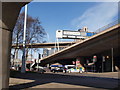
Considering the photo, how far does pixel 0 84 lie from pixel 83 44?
139ft

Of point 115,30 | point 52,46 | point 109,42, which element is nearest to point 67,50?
point 109,42

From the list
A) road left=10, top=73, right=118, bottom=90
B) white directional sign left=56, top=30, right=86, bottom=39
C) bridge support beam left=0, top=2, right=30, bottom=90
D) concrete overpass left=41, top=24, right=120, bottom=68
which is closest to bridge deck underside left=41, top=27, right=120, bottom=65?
concrete overpass left=41, top=24, right=120, bottom=68

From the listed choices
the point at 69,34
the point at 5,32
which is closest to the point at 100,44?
the point at 69,34

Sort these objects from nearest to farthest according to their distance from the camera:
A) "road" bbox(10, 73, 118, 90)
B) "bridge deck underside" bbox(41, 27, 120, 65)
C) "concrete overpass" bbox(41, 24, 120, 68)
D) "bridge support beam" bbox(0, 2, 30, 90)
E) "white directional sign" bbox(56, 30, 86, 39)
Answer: "bridge support beam" bbox(0, 2, 30, 90)
"road" bbox(10, 73, 118, 90)
"concrete overpass" bbox(41, 24, 120, 68)
"bridge deck underside" bbox(41, 27, 120, 65)
"white directional sign" bbox(56, 30, 86, 39)

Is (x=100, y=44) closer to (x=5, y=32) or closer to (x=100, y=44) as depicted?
(x=100, y=44)

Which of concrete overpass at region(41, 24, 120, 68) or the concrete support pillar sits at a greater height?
concrete overpass at region(41, 24, 120, 68)

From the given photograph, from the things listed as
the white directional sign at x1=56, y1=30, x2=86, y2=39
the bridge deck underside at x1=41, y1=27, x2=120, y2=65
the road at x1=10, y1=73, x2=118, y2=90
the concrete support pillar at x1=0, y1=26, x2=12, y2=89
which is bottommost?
the road at x1=10, y1=73, x2=118, y2=90

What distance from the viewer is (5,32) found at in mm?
9141

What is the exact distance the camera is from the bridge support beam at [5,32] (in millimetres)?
8930

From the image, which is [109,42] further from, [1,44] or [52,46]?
[52,46]

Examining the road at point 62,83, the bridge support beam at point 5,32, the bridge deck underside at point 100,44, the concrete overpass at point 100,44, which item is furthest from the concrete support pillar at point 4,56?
the bridge deck underside at point 100,44

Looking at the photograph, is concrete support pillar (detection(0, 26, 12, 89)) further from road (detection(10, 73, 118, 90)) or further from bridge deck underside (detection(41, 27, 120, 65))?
bridge deck underside (detection(41, 27, 120, 65))

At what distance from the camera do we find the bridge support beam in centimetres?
893

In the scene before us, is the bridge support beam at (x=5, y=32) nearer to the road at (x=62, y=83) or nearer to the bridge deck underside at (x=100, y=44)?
the road at (x=62, y=83)
